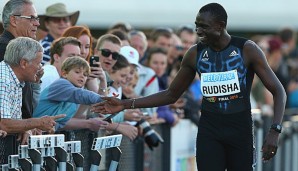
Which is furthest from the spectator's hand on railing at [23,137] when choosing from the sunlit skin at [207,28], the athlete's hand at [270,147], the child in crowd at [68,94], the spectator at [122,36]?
the spectator at [122,36]

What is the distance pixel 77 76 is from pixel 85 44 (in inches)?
39.6

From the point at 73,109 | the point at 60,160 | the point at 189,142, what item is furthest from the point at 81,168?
the point at 189,142

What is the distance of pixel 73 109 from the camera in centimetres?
826

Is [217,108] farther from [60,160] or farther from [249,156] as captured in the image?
[60,160]

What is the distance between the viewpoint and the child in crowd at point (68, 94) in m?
7.98

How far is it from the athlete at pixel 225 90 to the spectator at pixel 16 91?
137cm

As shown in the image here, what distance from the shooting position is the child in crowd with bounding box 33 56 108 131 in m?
7.98

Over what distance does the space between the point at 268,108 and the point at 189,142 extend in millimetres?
3334

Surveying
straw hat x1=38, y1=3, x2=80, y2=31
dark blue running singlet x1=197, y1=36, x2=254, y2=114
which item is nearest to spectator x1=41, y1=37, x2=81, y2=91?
straw hat x1=38, y1=3, x2=80, y2=31

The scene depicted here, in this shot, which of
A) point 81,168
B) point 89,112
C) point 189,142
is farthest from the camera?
point 189,142

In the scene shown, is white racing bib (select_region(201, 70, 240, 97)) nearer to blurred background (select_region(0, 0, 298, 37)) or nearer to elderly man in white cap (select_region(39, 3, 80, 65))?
elderly man in white cap (select_region(39, 3, 80, 65))

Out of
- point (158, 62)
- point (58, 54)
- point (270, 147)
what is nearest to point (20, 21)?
point (58, 54)

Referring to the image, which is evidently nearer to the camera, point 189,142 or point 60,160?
point 60,160

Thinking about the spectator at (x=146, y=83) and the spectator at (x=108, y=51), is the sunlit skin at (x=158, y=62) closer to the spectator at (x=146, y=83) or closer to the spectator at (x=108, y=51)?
the spectator at (x=146, y=83)
